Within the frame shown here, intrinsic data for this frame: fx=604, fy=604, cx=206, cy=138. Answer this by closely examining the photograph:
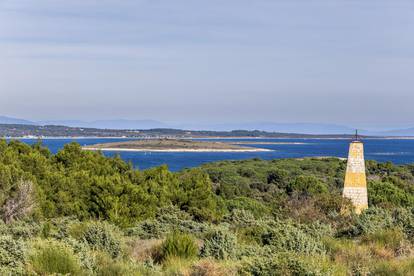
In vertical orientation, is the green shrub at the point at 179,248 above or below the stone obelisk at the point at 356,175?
below

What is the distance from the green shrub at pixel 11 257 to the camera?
24.9 ft

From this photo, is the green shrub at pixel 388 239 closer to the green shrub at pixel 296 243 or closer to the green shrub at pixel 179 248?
the green shrub at pixel 296 243

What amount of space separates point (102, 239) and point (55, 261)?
10.5ft

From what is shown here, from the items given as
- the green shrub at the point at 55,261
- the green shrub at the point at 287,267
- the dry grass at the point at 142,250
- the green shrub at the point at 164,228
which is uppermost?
the green shrub at the point at 287,267

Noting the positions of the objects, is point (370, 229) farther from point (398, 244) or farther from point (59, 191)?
point (59, 191)

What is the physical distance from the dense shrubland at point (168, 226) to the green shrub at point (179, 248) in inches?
0.8

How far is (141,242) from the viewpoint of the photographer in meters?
12.9

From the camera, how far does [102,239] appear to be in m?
11.0

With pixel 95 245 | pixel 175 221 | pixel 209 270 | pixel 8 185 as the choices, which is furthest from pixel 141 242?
pixel 8 185

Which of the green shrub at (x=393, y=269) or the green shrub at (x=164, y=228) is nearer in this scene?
the green shrub at (x=393, y=269)

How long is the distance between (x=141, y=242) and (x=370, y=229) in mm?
5063

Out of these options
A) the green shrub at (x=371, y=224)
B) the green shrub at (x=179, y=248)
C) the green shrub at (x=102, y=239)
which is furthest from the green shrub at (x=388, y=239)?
the green shrub at (x=102, y=239)

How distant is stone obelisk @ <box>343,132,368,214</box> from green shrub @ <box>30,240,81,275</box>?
14612mm

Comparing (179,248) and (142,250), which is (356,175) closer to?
(142,250)
